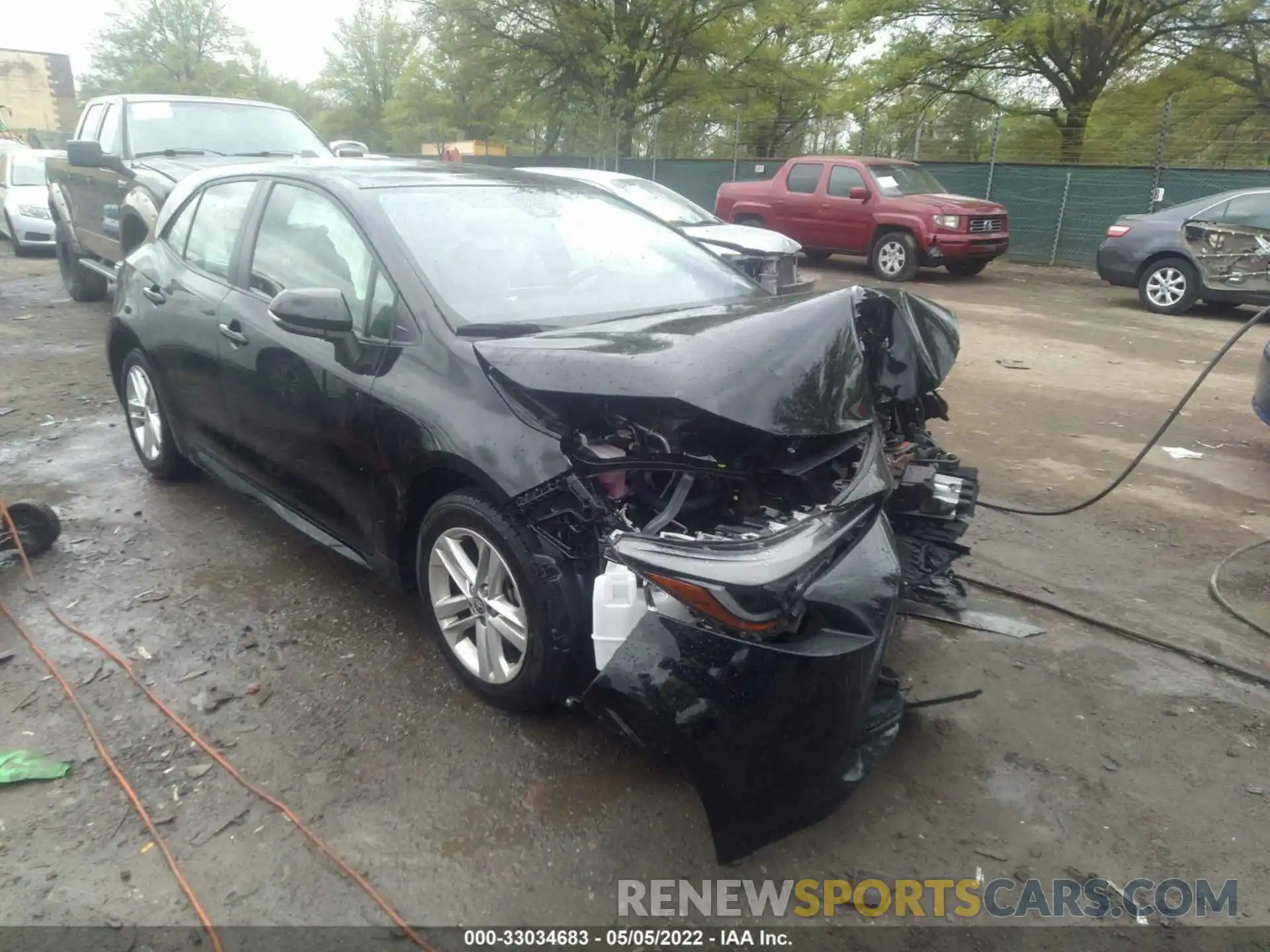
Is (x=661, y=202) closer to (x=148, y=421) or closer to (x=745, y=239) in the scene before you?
(x=745, y=239)

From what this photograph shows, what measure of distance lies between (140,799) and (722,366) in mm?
2108

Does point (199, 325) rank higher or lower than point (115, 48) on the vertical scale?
lower

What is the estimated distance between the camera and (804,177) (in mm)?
14344

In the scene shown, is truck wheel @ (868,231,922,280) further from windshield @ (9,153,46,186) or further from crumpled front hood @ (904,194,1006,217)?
windshield @ (9,153,46,186)

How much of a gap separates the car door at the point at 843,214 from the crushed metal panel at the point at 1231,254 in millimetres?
4487

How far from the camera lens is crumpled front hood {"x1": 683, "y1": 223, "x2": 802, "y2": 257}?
26.9ft

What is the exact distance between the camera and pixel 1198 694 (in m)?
3.07

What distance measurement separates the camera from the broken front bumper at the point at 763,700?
2070mm

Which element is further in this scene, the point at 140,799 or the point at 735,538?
the point at 140,799

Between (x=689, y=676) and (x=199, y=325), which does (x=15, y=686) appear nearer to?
(x=199, y=325)

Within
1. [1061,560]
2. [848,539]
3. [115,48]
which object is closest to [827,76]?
[1061,560]

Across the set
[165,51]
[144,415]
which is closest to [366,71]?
[165,51]

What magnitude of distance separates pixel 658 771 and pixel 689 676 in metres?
0.71

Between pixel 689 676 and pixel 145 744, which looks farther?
pixel 145 744
